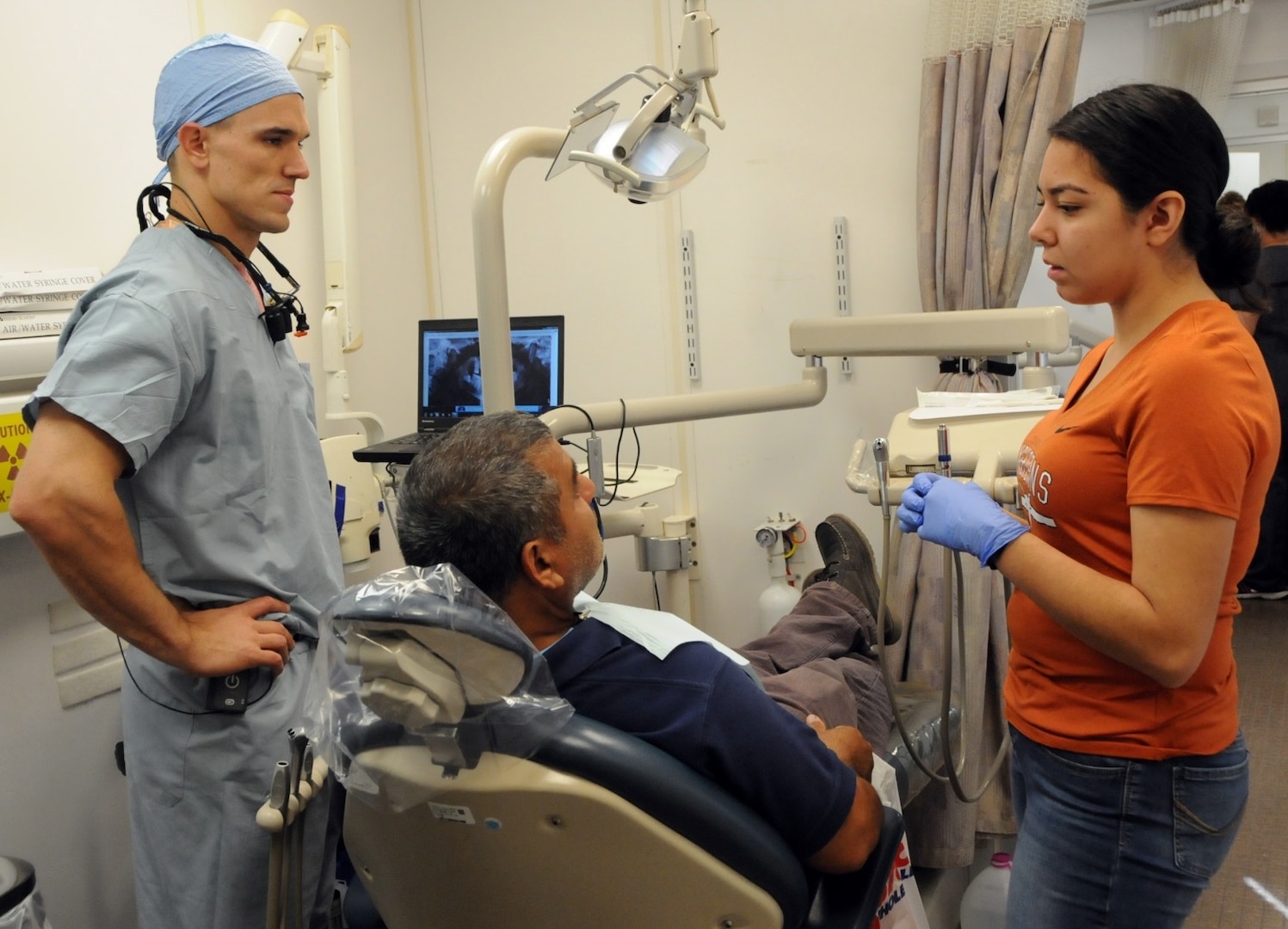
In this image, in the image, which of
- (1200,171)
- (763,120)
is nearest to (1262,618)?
(763,120)

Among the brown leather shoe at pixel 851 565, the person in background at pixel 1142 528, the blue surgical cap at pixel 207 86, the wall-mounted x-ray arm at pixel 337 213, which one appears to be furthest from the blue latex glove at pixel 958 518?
the wall-mounted x-ray arm at pixel 337 213

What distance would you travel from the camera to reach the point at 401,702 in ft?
3.02

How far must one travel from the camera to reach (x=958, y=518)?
4.10ft

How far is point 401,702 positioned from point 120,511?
487 millimetres

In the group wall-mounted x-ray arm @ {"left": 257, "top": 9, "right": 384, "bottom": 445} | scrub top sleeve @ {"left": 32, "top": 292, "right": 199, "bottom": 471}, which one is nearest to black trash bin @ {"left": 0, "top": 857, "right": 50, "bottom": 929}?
scrub top sleeve @ {"left": 32, "top": 292, "right": 199, "bottom": 471}

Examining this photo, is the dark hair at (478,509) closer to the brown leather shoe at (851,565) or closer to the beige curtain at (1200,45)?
the brown leather shoe at (851,565)

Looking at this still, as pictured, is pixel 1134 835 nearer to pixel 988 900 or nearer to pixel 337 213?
pixel 988 900

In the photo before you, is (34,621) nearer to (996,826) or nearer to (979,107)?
(996,826)

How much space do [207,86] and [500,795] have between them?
989 millimetres

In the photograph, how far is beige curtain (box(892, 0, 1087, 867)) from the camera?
2.30 m

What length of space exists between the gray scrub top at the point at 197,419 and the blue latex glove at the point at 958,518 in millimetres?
802

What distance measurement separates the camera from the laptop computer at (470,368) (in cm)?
260

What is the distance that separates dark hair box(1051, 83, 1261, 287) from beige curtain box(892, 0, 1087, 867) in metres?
1.31

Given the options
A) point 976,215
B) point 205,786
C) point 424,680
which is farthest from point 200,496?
point 976,215
